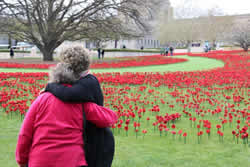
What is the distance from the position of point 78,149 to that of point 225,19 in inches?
2289

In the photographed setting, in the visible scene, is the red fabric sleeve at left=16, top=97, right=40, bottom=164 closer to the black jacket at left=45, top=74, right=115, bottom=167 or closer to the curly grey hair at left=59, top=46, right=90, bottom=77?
the black jacket at left=45, top=74, right=115, bottom=167

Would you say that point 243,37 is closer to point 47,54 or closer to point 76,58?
point 47,54

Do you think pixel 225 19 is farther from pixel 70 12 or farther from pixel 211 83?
pixel 211 83

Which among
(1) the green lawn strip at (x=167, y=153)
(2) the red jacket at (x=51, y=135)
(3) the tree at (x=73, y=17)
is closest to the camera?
(2) the red jacket at (x=51, y=135)

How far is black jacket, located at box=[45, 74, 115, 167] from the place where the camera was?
7.40ft

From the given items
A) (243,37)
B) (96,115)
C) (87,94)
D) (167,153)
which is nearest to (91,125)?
(96,115)

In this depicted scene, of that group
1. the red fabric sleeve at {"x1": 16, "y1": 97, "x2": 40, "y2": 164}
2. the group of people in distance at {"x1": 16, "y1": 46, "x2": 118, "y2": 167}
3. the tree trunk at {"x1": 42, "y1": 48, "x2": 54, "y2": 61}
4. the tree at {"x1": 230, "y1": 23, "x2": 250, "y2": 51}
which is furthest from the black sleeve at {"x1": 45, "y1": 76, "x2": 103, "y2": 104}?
the tree at {"x1": 230, "y1": 23, "x2": 250, "y2": 51}

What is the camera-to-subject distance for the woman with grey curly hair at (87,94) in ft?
7.43

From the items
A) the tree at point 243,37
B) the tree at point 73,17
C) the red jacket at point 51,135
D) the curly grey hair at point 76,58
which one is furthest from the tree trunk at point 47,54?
the red jacket at point 51,135

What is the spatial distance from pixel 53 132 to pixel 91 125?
0.35 m

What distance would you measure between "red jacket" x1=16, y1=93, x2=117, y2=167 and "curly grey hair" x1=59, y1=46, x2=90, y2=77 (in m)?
0.28

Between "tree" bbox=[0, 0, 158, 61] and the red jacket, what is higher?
"tree" bbox=[0, 0, 158, 61]

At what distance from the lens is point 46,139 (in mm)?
2230

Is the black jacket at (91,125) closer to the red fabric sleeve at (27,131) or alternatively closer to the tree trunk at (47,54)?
the red fabric sleeve at (27,131)
